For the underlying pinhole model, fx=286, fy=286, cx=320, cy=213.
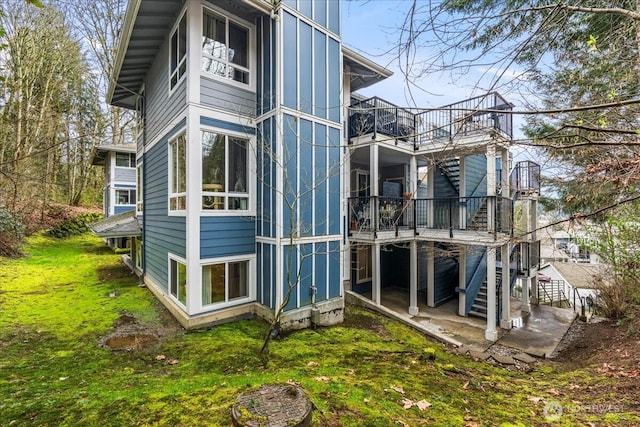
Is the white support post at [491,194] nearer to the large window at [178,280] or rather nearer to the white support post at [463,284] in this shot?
the white support post at [463,284]

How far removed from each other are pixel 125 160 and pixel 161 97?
12516 mm

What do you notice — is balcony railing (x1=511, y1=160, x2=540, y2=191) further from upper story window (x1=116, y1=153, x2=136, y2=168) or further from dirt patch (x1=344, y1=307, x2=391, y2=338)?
upper story window (x1=116, y1=153, x2=136, y2=168)

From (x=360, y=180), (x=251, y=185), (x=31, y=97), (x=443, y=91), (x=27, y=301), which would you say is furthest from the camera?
(x=31, y=97)

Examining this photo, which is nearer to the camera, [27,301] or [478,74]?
[478,74]

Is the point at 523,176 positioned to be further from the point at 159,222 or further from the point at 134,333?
the point at 134,333

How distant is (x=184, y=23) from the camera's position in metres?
6.68

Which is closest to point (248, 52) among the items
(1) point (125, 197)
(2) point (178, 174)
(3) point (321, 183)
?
(2) point (178, 174)

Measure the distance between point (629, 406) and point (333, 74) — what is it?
8199mm

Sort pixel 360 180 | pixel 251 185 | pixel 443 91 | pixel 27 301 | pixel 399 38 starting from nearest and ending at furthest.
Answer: pixel 399 38 < pixel 443 91 < pixel 251 185 < pixel 27 301 < pixel 360 180

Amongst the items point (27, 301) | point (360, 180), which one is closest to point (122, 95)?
point (27, 301)

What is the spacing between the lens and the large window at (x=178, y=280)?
6.72 meters

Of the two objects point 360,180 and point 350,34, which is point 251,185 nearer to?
point 350,34

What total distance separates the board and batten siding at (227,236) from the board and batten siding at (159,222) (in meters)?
0.57

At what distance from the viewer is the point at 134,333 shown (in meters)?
6.01
